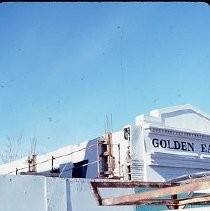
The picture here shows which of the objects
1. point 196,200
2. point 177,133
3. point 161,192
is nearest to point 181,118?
point 177,133

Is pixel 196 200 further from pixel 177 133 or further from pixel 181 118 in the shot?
pixel 181 118

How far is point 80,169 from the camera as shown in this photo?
63.0 feet

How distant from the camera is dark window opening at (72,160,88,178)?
61.8 ft

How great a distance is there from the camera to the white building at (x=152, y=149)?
16.4 meters

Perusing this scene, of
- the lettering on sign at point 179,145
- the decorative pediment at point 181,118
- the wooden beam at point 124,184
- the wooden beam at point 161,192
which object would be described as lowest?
the wooden beam at point 161,192

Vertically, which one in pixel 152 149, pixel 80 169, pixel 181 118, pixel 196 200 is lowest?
pixel 196 200

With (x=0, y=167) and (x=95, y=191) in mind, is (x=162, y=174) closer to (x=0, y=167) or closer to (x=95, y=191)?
(x=95, y=191)

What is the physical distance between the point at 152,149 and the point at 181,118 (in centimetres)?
297

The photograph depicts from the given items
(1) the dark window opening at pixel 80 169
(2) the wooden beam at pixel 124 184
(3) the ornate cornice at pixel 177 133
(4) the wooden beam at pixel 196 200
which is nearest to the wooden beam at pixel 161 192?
(2) the wooden beam at pixel 124 184

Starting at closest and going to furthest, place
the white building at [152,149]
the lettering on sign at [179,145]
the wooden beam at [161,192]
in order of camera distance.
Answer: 1. the wooden beam at [161,192]
2. the white building at [152,149]
3. the lettering on sign at [179,145]

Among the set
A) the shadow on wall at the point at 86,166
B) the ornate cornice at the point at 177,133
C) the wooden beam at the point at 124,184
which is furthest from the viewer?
the shadow on wall at the point at 86,166

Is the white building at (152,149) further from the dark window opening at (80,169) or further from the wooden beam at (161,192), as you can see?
the wooden beam at (161,192)

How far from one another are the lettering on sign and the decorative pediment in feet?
2.37

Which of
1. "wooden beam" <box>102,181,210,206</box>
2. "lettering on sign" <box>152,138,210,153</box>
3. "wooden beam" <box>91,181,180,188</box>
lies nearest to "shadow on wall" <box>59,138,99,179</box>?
"lettering on sign" <box>152,138,210,153</box>
